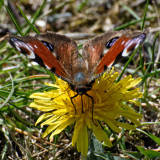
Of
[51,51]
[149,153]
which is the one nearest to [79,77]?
[51,51]

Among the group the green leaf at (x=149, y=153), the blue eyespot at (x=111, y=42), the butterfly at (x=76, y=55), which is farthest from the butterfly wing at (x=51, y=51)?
the green leaf at (x=149, y=153)

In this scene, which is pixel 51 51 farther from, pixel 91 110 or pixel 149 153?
pixel 149 153

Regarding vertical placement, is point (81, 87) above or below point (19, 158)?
above

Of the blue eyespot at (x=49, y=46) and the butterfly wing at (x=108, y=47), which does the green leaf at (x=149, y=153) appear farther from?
the blue eyespot at (x=49, y=46)

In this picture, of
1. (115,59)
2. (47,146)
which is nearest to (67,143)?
(47,146)

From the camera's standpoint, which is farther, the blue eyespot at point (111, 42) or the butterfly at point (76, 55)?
the blue eyespot at point (111, 42)

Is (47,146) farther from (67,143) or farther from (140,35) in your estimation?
(140,35)
